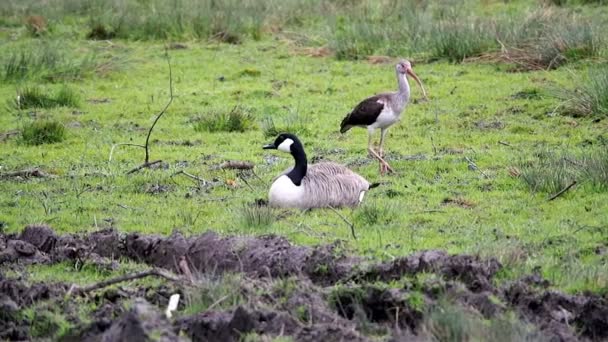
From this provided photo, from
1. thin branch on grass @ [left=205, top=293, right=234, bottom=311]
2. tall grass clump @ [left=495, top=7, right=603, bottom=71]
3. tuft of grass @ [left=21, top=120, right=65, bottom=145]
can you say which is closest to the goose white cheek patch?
thin branch on grass @ [left=205, top=293, right=234, bottom=311]

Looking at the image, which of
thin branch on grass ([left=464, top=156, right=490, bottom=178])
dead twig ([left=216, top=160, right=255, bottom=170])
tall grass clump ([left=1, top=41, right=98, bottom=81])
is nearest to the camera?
thin branch on grass ([left=464, top=156, right=490, bottom=178])

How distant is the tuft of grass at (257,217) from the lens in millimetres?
9594

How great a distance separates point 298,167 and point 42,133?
5338mm

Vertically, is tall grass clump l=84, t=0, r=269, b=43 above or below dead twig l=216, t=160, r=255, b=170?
below

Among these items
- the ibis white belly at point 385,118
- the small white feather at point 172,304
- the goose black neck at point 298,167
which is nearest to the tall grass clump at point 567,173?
the ibis white belly at point 385,118

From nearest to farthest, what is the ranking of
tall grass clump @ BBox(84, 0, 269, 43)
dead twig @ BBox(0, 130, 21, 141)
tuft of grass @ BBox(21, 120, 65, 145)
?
tuft of grass @ BBox(21, 120, 65, 145), dead twig @ BBox(0, 130, 21, 141), tall grass clump @ BBox(84, 0, 269, 43)

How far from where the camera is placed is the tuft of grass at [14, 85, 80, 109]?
1683cm

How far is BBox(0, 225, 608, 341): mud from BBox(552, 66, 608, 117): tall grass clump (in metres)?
7.15

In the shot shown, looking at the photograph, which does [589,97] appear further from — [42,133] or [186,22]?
[186,22]

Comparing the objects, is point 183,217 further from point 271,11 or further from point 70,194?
point 271,11

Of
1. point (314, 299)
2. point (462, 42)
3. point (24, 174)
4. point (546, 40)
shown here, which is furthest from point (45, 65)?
point (314, 299)

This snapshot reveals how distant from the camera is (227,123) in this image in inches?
602

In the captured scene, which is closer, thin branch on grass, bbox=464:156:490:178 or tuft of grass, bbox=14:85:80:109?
thin branch on grass, bbox=464:156:490:178

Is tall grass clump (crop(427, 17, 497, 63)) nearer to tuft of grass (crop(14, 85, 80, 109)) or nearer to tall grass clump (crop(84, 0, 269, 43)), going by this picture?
tall grass clump (crop(84, 0, 269, 43))
